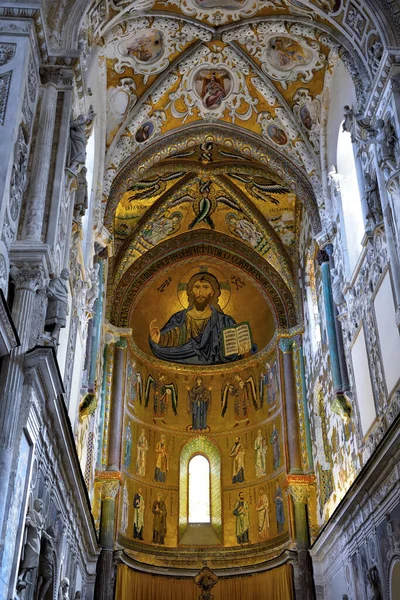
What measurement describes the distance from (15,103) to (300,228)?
12.4 m

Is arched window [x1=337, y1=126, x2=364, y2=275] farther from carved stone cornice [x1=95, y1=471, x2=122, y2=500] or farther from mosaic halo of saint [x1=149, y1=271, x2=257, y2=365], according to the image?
carved stone cornice [x1=95, y1=471, x2=122, y2=500]

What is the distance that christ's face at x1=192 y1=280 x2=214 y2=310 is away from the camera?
24.1 meters

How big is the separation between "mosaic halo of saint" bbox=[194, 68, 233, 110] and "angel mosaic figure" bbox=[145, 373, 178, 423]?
888 cm

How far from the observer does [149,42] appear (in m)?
16.4

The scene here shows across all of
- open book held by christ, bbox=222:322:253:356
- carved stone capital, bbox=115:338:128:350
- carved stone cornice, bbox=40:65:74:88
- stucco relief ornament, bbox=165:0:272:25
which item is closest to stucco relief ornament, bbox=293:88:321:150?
stucco relief ornament, bbox=165:0:272:25

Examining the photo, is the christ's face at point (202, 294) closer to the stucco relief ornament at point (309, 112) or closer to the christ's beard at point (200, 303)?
the christ's beard at point (200, 303)

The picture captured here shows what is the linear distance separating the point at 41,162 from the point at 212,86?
8.07m

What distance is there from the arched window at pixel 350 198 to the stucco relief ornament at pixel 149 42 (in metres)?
4.01

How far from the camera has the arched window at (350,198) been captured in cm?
1470

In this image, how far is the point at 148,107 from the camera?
1741cm

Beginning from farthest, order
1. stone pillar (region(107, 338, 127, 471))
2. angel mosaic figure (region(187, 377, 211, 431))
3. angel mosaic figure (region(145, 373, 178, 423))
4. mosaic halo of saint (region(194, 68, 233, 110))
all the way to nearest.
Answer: angel mosaic figure (region(187, 377, 211, 431)) → angel mosaic figure (region(145, 373, 178, 423)) → stone pillar (region(107, 338, 127, 471)) → mosaic halo of saint (region(194, 68, 233, 110))

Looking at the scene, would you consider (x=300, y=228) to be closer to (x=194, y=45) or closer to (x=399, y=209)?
(x=194, y=45)

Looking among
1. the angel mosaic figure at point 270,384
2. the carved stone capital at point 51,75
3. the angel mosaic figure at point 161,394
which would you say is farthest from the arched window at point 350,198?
the angel mosaic figure at point 161,394

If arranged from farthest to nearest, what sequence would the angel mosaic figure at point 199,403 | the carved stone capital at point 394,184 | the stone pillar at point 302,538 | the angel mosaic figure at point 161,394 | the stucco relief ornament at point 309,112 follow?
the angel mosaic figure at point 199,403
the angel mosaic figure at point 161,394
the stone pillar at point 302,538
the stucco relief ornament at point 309,112
the carved stone capital at point 394,184
